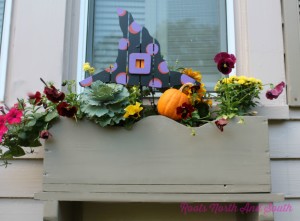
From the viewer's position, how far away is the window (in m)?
2.05

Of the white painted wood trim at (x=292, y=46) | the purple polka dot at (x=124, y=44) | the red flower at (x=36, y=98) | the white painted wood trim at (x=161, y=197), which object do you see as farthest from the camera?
the white painted wood trim at (x=292, y=46)

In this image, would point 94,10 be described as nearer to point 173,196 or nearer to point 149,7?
point 149,7

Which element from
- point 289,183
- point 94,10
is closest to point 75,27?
point 94,10

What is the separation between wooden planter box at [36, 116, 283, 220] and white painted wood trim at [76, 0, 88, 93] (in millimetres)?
450

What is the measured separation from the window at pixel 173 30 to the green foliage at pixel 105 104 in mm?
479

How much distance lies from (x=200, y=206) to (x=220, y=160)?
0.33 metres

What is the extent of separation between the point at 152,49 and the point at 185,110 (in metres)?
0.35

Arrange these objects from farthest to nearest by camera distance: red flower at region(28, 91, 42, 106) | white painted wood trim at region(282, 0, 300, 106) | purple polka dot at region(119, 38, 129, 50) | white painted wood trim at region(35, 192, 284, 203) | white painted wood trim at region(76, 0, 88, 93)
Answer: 1. white painted wood trim at region(76, 0, 88, 93)
2. white painted wood trim at region(282, 0, 300, 106)
3. purple polka dot at region(119, 38, 129, 50)
4. red flower at region(28, 91, 42, 106)
5. white painted wood trim at region(35, 192, 284, 203)

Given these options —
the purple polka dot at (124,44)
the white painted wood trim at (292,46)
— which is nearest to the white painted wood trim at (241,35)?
the white painted wood trim at (292,46)

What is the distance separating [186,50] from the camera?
206 cm

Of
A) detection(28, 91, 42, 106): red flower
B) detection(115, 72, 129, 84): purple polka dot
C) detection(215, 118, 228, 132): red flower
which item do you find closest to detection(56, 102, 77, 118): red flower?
detection(28, 91, 42, 106): red flower

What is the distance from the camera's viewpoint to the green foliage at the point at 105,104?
1.56 metres

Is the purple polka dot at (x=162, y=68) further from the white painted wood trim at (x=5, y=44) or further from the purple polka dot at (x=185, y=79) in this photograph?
the white painted wood trim at (x=5, y=44)

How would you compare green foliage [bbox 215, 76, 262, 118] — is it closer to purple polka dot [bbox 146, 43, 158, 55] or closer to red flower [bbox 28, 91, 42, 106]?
purple polka dot [bbox 146, 43, 158, 55]
